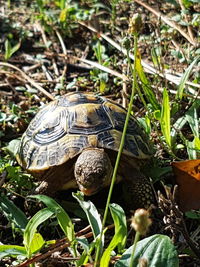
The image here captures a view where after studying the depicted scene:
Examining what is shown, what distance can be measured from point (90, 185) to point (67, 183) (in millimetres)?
277

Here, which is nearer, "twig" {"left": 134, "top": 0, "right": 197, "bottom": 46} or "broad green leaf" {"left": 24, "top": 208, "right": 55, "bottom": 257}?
"broad green leaf" {"left": 24, "top": 208, "right": 55, "bottom": 257}

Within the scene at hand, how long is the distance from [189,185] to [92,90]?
1.53 meters

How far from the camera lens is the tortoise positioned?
98.7 inches

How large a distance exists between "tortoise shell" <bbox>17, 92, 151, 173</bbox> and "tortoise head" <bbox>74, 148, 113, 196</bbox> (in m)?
0.09

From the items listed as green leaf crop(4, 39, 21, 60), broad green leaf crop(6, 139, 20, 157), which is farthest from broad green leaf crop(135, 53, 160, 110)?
green leaf crop(4, 39, 21, 60)

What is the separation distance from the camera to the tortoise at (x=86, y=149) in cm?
251

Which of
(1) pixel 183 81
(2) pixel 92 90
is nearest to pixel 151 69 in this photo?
(2) pixel 92 90

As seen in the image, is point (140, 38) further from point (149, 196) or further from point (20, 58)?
point (149, 196)

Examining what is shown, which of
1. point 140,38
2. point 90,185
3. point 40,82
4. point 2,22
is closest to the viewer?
point 90,185

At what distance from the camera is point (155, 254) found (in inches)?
78.4

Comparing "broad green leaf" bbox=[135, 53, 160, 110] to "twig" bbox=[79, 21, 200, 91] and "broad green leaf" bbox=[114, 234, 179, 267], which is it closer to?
"twig" bbox=[79, 21, 200, 91]

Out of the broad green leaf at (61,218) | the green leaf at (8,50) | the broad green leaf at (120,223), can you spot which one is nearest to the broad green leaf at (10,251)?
the broad green leaf at (61,218)

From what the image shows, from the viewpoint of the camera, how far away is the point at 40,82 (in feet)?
13.2

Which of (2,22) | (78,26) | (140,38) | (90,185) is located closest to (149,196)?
(90,185)
